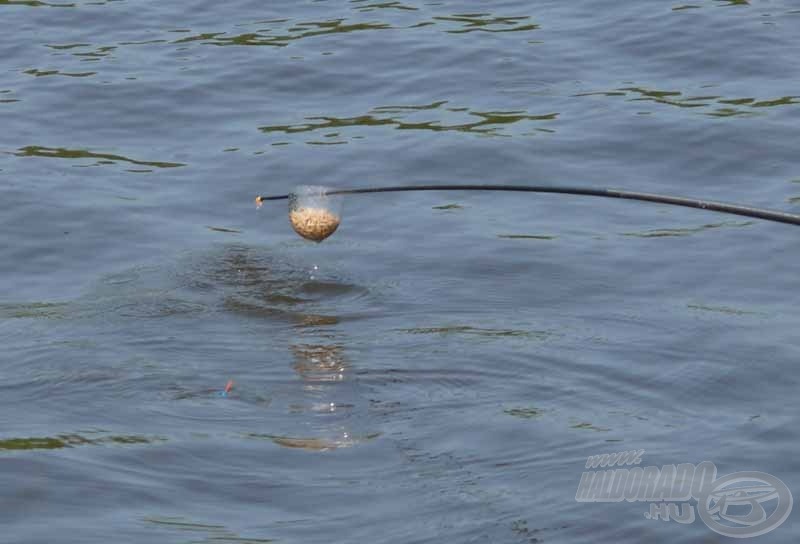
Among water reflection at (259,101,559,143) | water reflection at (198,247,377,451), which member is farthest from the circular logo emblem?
water reflection at (259,101,559,143)

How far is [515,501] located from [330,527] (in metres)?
0.67

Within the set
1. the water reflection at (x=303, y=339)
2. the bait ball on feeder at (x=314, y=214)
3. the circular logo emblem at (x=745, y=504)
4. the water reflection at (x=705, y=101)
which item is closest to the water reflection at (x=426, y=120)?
the water reflection at (x=705, y=101)

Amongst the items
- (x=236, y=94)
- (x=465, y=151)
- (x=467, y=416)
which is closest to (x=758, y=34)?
(x=465, y=151)

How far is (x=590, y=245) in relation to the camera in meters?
8.20

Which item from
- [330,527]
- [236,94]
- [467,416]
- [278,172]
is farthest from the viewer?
[236,94]

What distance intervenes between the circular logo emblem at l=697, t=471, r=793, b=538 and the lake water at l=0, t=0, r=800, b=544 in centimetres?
6

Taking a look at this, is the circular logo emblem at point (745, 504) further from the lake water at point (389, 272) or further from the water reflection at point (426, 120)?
the water reflection at point (426, 120)

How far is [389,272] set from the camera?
799cm

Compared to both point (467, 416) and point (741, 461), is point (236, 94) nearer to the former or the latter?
point (467, 416)

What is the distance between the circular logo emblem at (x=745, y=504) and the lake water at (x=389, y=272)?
64mm

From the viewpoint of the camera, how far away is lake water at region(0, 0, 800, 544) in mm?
5531

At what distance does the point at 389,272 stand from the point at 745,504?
10.2 feet

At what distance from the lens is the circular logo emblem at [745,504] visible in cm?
513

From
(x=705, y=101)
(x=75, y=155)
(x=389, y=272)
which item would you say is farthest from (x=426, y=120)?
(x=389, y=272)
